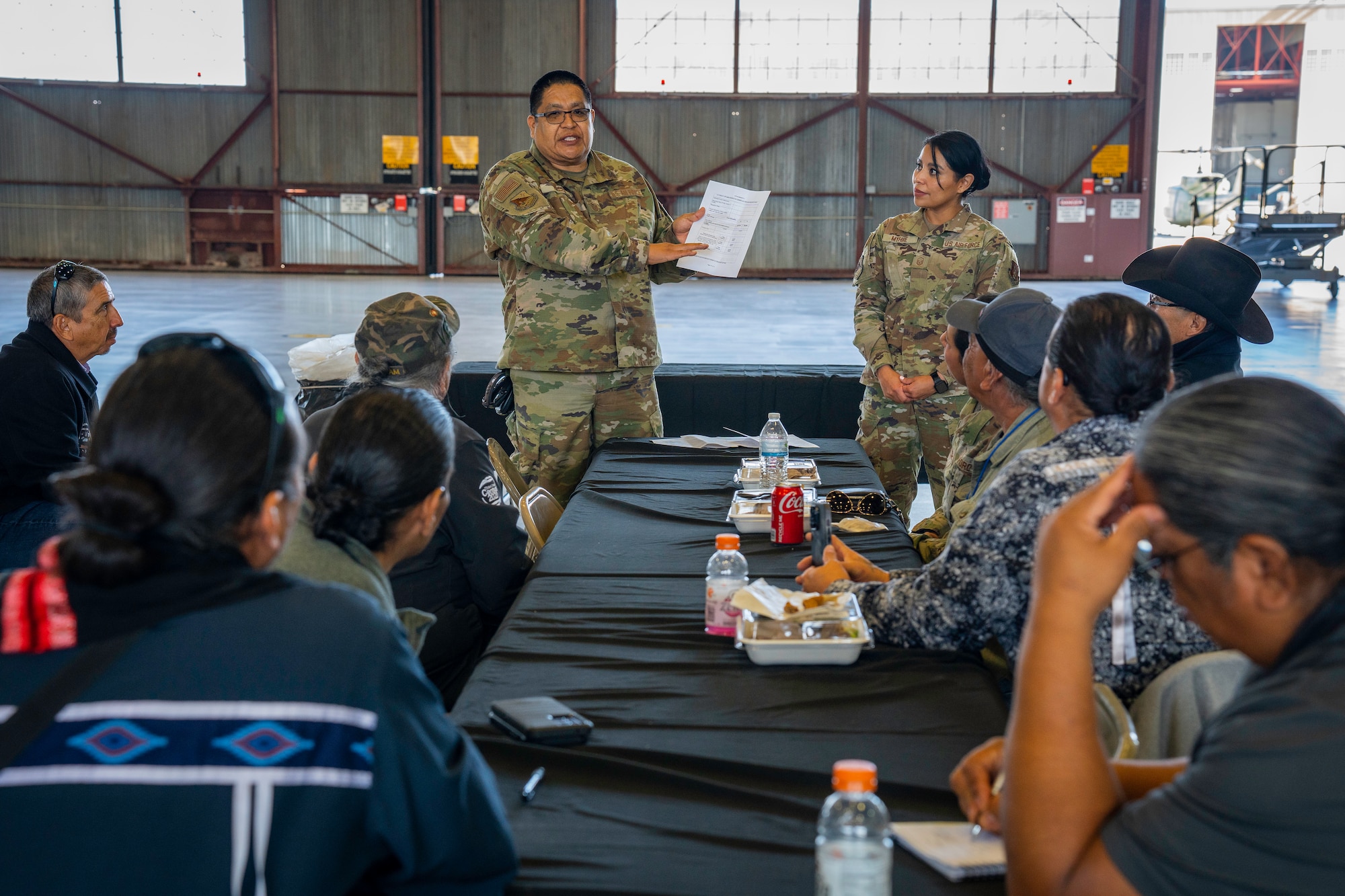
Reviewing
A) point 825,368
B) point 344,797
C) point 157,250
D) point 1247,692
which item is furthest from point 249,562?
point 157,250

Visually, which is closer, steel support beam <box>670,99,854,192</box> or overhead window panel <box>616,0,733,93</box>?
overhead window panel <box>616,0,733,93</box>

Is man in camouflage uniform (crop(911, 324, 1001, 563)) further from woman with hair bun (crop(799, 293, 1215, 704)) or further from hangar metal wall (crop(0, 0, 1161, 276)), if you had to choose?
hangar metal wall (crop(0, 0, 1161, 276))

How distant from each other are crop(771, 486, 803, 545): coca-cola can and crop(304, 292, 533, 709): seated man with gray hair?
22.8 inches

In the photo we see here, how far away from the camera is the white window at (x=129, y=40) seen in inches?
631

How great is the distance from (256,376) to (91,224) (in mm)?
17727

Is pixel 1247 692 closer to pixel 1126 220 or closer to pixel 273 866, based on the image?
pixel 273 866

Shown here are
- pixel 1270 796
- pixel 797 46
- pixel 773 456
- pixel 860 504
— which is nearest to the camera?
pixel 1270 796

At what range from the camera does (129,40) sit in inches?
637

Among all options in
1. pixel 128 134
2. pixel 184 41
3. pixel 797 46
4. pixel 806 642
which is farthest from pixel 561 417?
pixel 128 134

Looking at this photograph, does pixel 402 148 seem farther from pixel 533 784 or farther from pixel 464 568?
pixel 533 784

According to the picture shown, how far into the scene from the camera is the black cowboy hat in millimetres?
2959

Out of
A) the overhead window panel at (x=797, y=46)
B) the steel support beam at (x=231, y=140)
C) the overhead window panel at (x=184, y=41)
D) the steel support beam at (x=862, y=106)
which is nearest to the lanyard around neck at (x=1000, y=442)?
the steel support beam at (x=862, y=106)

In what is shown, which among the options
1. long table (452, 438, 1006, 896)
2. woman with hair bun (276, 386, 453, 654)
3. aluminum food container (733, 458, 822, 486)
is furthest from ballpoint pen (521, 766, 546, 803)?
aluminum food container (733, 458, 822, 486)

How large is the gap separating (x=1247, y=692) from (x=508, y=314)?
325 cm
